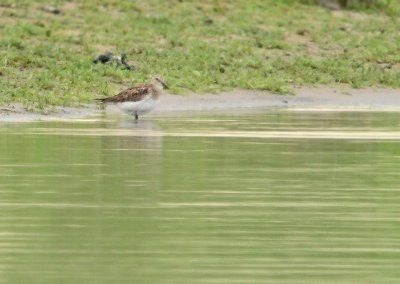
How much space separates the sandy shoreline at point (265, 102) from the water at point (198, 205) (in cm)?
332

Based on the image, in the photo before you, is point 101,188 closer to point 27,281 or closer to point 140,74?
point 27,281

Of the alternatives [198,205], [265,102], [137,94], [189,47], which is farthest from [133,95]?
[198,205]

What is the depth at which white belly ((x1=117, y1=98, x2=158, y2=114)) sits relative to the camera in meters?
22.4

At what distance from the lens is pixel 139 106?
22391 millimetres

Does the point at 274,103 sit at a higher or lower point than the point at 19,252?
lower

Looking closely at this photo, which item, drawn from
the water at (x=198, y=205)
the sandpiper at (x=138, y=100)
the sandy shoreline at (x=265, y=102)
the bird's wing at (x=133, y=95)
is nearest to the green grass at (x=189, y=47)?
the sandy shoreline at (x=265, y=102)

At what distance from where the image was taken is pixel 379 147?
17828mm

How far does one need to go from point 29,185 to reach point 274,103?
13.1 meters

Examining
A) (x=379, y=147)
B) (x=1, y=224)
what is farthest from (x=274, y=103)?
(x=1, y=224)

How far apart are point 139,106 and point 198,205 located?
10.1m

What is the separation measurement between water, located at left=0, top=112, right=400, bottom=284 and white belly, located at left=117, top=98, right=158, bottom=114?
79.7 inches

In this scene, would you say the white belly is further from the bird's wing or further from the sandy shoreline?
the sandy shoreline

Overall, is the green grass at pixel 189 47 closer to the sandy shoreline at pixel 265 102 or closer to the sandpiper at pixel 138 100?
the sandy shoreline at pixel 265 102

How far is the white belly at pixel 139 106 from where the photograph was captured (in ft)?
73.5
